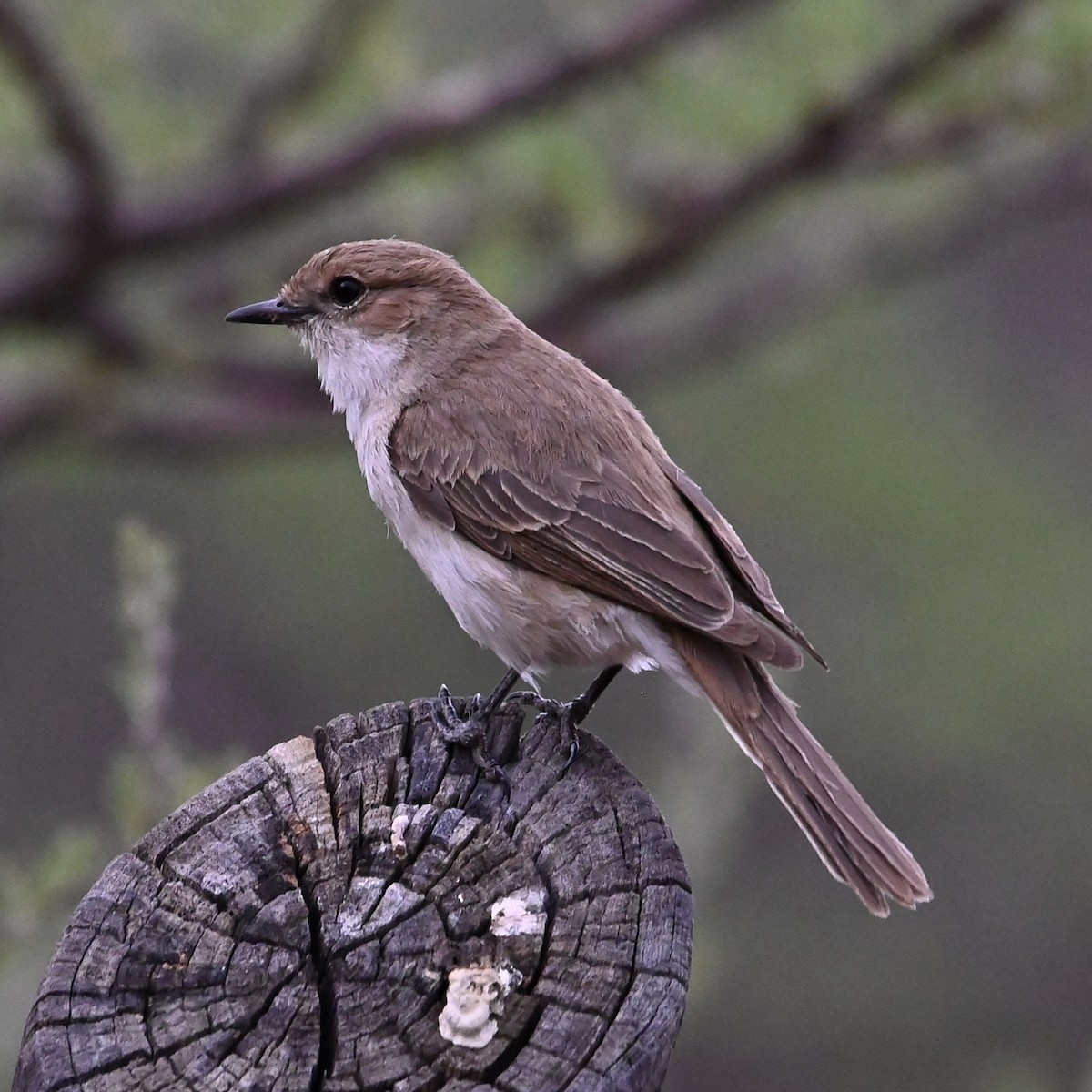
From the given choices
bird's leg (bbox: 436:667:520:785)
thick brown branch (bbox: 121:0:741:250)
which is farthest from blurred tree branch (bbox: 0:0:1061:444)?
bird's leg (bbox: 436:667:520:785)

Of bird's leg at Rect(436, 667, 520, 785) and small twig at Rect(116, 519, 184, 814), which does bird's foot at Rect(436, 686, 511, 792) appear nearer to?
bird's leg at Rect(436, 667, 520, 785)

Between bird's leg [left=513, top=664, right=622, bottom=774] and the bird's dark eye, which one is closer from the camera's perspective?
bird's leg [left=513, top=664, right=622, bottom=774]

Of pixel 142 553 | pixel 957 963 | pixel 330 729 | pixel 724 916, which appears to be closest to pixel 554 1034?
pixel 330 729

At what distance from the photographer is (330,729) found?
3260 mm

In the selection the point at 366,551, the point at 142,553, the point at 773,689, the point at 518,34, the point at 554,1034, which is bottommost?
the point at 554,1034

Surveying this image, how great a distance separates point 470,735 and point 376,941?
1.72ft

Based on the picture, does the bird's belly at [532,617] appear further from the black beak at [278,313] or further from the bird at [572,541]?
the black beak at [278,313]

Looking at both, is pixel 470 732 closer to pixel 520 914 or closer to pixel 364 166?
pixel 520 914

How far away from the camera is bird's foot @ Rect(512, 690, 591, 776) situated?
336 centimetres

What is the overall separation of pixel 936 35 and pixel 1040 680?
7.34 meters

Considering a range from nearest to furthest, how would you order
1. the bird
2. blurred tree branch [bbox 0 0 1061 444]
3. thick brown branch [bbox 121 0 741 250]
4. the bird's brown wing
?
the bird
the bird's brown wing
blurred tree branch [bbox 0 0 1061 444]
thick brown branch [bbox 121 0 741 250]

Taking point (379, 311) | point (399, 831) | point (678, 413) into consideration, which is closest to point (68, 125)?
point (379, 311)

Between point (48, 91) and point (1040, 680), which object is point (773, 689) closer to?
point (48, 91)

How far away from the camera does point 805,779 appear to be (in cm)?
406
